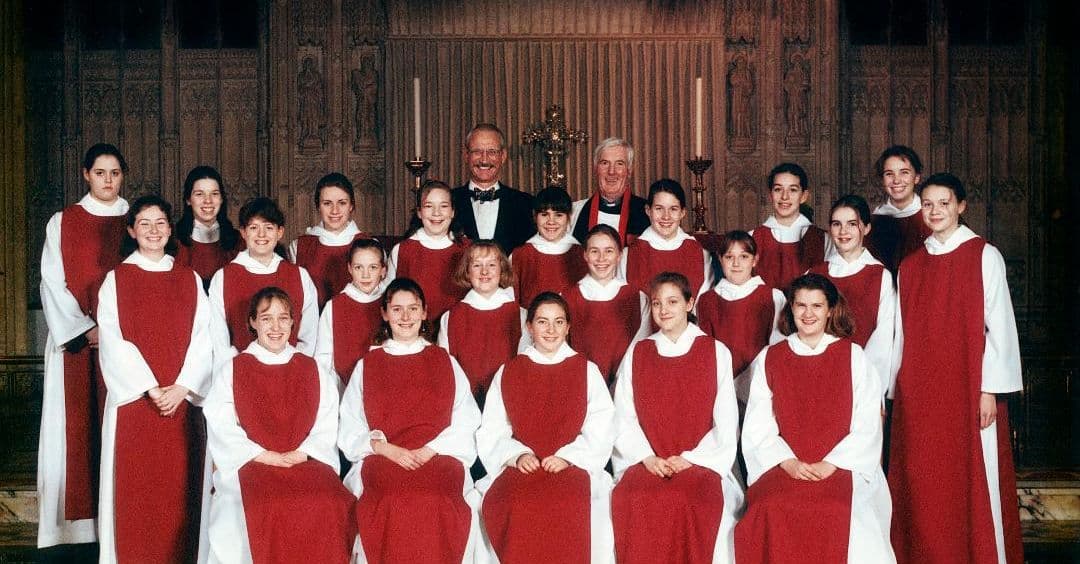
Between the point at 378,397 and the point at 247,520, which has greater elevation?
the point at 378,397

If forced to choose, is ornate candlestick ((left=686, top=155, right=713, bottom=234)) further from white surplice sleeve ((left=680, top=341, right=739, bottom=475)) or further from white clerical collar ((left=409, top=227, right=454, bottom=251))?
white clerical collar ((left=409, top=227, right=454, bottom=251))

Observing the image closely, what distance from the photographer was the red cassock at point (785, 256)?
548cm

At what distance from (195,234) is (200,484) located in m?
1.20

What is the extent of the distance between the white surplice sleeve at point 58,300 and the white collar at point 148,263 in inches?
17.4

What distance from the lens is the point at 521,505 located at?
4391mm

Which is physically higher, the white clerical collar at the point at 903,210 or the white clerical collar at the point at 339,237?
the white clerical collar at the point at 903,210

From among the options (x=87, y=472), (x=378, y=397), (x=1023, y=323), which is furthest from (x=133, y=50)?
(x=1023, y=323)

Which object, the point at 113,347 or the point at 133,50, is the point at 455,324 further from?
the point at 133,50

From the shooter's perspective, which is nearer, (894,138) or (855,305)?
(855,305)

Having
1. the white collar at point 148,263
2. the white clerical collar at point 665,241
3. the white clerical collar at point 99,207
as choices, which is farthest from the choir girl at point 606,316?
the white clerical collar at point 99,207

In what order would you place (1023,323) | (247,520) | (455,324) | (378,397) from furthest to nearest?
1. (1023,323)
2. (455,324)
3. (378,397)
4. (247,520)

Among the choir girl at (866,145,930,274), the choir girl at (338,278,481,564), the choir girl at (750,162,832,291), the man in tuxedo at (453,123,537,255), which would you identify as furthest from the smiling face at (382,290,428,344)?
the choir girl at (866,145,930,274)

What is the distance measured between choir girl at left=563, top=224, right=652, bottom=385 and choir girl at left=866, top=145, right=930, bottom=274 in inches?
46.8

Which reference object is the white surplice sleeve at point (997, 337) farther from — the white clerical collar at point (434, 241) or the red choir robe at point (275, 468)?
Answer: the red choir robe at point (275, 468)
